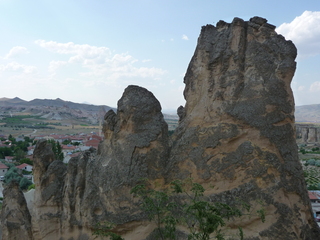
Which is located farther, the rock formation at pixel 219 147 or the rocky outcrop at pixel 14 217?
the rocky outcrop at pixel 14 217

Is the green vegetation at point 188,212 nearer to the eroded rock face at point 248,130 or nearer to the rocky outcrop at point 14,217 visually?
the eroded rock face at point 248,130

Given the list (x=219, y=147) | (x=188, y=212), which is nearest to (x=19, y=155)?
(x=219, y=147)

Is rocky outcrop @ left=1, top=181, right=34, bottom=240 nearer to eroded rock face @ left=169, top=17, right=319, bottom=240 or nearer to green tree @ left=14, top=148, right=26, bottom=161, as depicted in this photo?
eroded rock face @ left=169, top=17, right=319, bottom=240

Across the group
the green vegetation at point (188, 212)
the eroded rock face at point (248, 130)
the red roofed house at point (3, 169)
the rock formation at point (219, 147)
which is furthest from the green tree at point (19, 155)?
the eroded rock face at point (248, 130)

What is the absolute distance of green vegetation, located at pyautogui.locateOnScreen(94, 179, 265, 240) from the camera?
216 inches

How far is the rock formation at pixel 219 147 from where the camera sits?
7578 millimetres

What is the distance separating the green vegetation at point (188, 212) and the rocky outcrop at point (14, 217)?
2.62m

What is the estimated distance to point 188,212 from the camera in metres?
5.71

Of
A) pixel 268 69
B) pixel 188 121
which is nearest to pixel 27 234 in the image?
pixel 188 121

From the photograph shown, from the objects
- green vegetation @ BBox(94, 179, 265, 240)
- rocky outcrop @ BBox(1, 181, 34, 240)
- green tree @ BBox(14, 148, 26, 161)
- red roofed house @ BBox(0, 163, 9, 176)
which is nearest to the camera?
green vegetation @ BBox(94, 179, 265, 240)

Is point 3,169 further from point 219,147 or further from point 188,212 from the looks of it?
point 188,212

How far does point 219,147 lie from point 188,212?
2.70 m

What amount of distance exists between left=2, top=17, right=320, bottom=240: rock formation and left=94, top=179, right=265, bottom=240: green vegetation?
0.43 metres

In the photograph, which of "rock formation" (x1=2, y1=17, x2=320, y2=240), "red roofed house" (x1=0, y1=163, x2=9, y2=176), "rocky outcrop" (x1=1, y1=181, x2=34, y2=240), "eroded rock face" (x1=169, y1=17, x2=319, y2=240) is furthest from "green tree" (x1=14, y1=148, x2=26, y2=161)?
"eroded rock face" (x1=169, y1=17, x2=319, y2=240)
